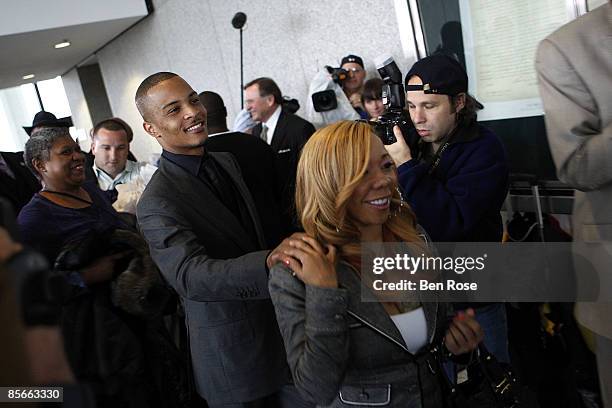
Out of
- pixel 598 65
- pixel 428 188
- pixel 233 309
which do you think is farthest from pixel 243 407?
pixel 598 65

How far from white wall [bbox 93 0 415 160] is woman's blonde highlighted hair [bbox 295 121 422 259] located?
217 cm

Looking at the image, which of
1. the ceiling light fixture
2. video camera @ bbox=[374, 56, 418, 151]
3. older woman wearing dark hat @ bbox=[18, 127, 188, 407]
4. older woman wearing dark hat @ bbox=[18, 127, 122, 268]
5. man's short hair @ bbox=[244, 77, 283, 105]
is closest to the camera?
older woman wearing dark hat @ bbox=[18, 127, 188, 407]

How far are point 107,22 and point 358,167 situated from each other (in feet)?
17.5

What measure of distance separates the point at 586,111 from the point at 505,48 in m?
1.58

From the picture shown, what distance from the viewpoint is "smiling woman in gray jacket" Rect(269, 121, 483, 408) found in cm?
106

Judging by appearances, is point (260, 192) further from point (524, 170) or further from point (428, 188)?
point (524, 170)

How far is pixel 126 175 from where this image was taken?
3.08 metres

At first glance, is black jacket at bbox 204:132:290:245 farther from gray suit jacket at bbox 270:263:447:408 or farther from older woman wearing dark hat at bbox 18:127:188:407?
gray suit jacket at bbox 270:263:447:408

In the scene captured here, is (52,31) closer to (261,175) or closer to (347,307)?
(261,175)

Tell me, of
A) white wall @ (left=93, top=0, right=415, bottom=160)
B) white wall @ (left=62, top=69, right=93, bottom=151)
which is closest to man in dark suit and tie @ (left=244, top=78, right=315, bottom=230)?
white wall @ (left=93, top=0, right=415, bottom=160)

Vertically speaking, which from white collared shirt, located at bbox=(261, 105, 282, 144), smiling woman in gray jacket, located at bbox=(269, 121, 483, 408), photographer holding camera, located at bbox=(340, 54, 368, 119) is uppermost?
photographer holding camera, located at bbox=(340, 54, 368, 119)

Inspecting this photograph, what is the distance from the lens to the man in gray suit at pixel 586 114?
42.9 inches

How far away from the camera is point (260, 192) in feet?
5.87

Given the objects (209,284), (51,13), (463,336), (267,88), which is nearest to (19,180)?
(209,284)
